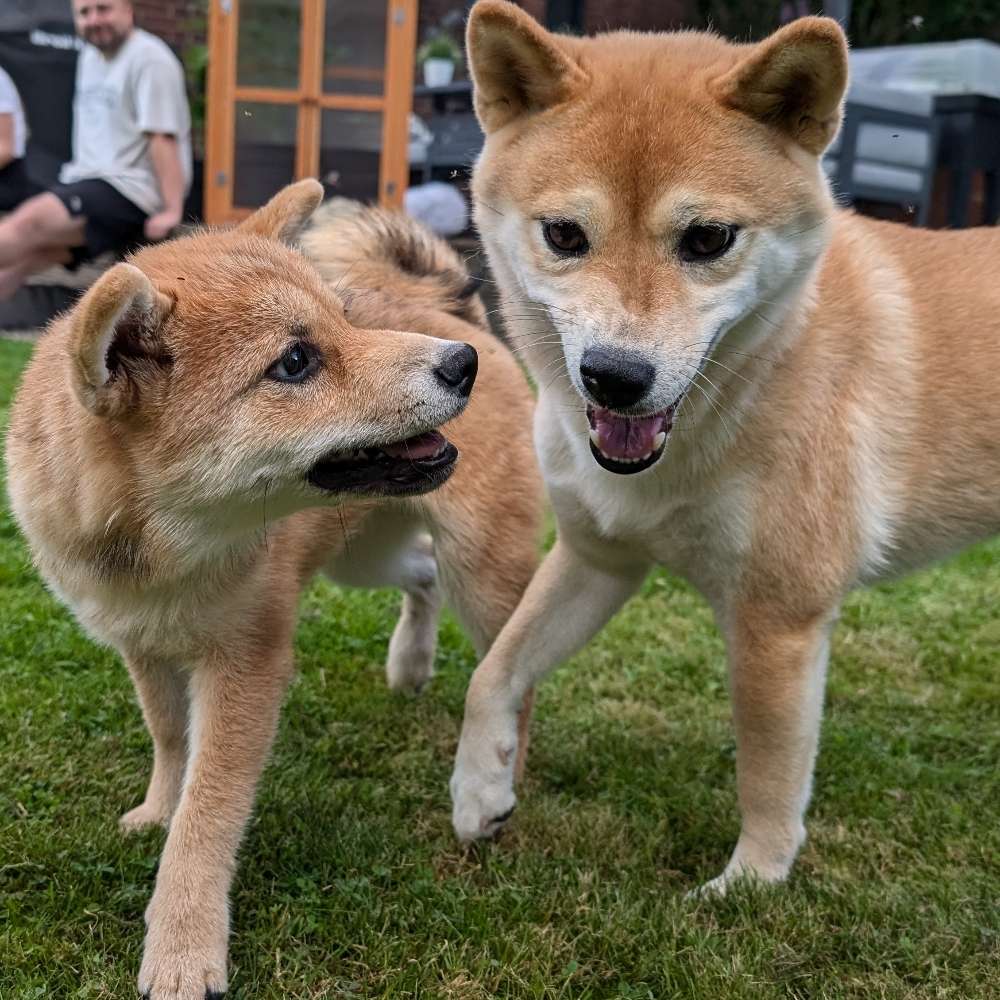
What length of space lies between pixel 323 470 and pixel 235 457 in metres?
0.18

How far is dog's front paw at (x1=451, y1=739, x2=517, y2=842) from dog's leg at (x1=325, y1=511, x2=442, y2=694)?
2.09 feet

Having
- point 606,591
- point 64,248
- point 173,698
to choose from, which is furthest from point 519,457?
point 64,248

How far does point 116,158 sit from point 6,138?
41.9 inches

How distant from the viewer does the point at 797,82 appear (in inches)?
85.4

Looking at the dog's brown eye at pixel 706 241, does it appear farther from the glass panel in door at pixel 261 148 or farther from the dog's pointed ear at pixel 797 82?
the glass panel in door at pixel 261 148

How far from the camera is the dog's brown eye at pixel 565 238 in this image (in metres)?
Answer: 2.18

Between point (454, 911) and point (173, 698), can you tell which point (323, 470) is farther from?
point (454, 911)

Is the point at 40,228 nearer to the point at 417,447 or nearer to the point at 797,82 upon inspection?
the point at 417,447

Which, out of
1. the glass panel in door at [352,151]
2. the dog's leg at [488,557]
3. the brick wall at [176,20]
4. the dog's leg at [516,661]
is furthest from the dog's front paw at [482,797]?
the brick wall at [176,20]

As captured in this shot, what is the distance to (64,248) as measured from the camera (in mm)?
8008

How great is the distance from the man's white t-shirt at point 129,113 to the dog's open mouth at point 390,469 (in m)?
6.39

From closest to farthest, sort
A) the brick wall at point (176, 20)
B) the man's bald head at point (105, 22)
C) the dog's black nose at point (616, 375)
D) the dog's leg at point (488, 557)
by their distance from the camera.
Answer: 1. the dog's black nose at point (616, 375)
2. the dog's leg at point (488, 557)
3. the man's bald head at point (105, 22)
4. the brick wall at point (176, 20)

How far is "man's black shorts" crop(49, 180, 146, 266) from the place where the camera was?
783 centimetres

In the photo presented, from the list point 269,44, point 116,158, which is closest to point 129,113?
point 116,158
